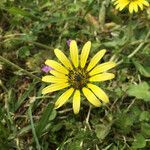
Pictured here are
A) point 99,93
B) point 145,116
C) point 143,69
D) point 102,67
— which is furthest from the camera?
point 143,69

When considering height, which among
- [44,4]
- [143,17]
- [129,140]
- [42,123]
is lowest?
[129,140]

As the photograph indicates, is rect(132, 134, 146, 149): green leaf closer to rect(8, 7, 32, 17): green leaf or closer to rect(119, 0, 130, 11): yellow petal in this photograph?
rect(119, 0, 130, 11): yellow petal

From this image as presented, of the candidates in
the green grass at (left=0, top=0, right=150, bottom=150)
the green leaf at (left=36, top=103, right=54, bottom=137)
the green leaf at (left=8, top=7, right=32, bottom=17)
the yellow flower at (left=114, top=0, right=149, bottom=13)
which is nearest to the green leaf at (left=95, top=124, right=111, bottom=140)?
the green grass at (left=0, top=0, right=150, bottom=150)

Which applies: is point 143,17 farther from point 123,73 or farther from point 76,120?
point 76,120

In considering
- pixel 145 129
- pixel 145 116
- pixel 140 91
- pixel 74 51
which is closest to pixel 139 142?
pixel 145 129

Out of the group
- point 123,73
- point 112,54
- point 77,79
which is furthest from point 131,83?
point 77,79

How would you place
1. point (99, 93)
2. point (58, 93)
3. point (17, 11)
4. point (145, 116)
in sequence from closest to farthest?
1. point (99, 93)
2. point (145, 116)
3. point (58, 93)
4. point (17, 11)

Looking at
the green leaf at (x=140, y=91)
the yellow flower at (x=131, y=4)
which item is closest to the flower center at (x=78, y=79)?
the green leaf at (x=140, y=91)

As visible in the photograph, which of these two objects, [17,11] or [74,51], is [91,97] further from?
[17,11]

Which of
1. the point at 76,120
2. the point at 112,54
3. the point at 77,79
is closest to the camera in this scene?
the point at 77,79
